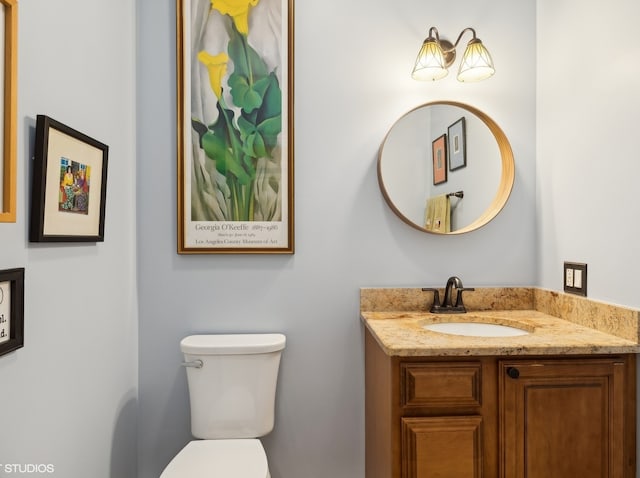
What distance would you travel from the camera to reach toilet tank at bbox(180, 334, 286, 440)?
1738 millimetres

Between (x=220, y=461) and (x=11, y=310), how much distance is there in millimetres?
841

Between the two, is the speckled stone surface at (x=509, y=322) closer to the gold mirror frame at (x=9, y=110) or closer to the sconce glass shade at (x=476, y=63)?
the sconce glass shade at (x=476, y=63)

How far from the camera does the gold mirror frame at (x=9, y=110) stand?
102 centimetres

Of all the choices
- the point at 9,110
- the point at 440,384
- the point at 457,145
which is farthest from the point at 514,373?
the point at 9,110

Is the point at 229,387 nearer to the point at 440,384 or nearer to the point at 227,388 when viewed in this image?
the point at 227,388

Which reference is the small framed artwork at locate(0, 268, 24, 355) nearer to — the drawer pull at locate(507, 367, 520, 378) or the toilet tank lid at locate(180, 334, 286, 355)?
the toilet tank lid at locate(180, 334, 286, 355)

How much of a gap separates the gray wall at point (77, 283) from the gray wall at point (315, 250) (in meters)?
0.09

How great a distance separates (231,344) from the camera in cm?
175

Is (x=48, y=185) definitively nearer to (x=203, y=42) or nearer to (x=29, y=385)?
(x=29, y=385)

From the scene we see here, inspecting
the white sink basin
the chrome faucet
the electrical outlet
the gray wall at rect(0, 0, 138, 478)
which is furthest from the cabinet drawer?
the gray wall at rect(0, 0, 138, 478)

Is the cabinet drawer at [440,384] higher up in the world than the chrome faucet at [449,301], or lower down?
lower down

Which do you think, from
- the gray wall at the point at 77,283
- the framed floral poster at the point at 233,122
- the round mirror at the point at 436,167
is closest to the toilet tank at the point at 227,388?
the gray wall at the point at 77,283

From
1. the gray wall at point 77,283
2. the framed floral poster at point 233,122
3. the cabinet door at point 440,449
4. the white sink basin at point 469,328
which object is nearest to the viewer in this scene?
the gray wall at point 77,283

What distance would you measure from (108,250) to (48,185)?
467 millimetres
